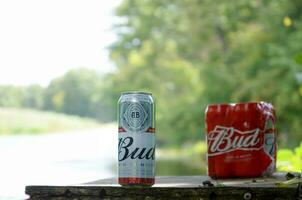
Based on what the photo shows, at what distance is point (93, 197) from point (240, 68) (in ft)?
51.4

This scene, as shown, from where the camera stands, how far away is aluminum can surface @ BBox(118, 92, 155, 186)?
1579 mm

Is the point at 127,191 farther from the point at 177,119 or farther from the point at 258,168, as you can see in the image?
the point at 177,119

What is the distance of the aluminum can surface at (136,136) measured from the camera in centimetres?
158

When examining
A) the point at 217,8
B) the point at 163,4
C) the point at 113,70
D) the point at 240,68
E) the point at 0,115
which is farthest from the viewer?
the point at 113,70

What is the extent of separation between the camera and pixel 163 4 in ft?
98.0

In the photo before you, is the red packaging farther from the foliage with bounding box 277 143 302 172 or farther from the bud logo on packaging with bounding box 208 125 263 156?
the foliage with bounding box 277 143 302 172

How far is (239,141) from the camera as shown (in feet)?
5.91

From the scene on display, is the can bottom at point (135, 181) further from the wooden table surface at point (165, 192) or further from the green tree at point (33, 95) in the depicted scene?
the green tree at point (33, 95)

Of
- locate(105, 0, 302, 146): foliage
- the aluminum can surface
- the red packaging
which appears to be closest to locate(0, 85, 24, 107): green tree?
locate(105, 0, 302, 146): foliage

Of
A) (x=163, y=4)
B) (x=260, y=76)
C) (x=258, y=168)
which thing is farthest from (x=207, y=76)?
(x=258, y=168)

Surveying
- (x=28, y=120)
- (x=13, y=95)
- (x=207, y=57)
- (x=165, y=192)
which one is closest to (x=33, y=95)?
(x=13, y=95)

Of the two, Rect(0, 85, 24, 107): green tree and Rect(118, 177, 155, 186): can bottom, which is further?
Rect(0, 85, 24, 107): green tree

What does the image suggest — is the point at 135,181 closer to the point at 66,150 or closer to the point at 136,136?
the point at 136,136

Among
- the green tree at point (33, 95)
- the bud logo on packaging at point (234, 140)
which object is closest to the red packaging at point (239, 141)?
the bud logo on packaging at point (234, 140)
